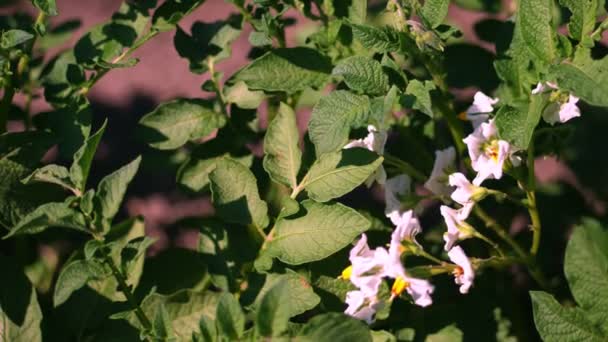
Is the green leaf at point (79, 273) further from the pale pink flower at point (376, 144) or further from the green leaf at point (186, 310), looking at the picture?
the pale pink flower at point (376, 144)

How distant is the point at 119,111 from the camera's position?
7.73 feet

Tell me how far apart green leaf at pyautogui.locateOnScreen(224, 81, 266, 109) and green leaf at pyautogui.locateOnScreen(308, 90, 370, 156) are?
0.33m

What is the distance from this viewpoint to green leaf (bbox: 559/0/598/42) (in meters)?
1.24

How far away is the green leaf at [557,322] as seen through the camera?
1.32m

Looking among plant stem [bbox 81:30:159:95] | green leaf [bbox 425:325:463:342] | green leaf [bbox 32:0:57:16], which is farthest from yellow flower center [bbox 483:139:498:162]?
green leaf [bbox 32:0:57:16]

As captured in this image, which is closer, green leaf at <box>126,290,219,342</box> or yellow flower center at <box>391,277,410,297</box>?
yellow flower center at <box>391,277,410,297</box>

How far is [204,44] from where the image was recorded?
1.63m

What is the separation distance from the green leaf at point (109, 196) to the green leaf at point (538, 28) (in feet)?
2.10

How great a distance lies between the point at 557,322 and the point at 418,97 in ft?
1.38

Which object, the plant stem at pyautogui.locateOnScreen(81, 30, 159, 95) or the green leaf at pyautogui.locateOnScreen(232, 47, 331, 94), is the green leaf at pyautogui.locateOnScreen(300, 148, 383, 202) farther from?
the plant stem at pyautogui.locateOnScreen(81, 30, 159, 95)

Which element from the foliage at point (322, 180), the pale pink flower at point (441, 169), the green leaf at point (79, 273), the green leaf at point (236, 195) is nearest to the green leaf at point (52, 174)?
the foliage at point (322, 180)

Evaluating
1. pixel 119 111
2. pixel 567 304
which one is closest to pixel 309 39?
pixel 567 304

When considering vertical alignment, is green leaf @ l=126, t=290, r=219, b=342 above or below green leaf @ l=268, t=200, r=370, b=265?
below

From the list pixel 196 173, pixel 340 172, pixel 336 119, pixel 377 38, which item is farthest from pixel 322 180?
pixel 196 173
